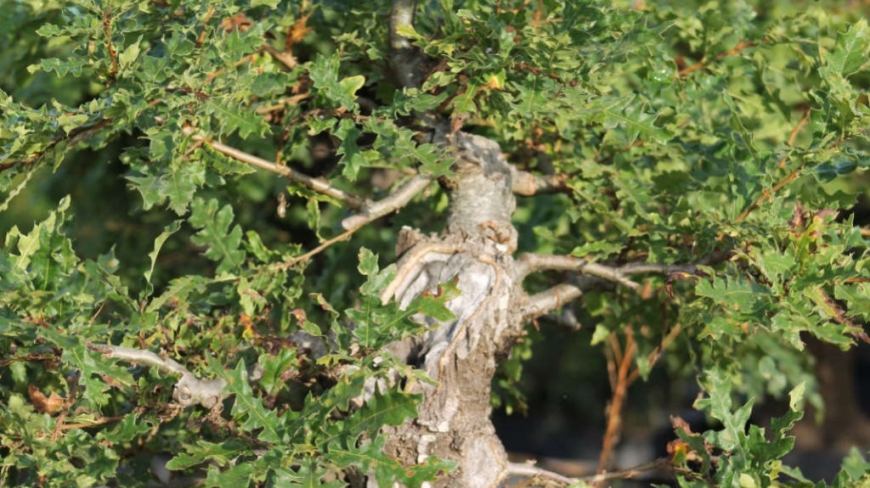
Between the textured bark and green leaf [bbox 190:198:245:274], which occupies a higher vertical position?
green leaf [bbox 190:198:245:274]

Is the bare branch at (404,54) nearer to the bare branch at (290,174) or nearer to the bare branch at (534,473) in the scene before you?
the bare branch at (290,174)

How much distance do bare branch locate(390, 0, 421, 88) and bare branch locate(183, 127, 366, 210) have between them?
25 cm

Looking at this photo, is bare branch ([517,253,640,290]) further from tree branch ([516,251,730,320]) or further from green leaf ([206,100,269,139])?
green leaf ([206,100,269,139])

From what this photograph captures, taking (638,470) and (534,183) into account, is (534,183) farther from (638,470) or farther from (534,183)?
(638,470)

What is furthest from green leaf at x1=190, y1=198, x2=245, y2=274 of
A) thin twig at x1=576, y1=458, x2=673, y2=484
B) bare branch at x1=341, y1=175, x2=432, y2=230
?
thin twig at x1=576, y1=458, x2=673, y2=484

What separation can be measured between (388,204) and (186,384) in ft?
1.86

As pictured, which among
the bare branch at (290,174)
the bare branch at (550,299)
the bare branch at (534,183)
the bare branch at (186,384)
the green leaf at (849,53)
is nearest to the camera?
the bare branch at (186,384)

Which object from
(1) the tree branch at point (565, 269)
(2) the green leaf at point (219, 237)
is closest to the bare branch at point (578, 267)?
(1) the tree branch at point (565, 269)

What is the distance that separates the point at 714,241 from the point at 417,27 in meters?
0.72

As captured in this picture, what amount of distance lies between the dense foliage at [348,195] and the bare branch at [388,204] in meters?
0.07

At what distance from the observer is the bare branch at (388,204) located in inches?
83.7

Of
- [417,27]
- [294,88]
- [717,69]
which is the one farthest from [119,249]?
[717,69]

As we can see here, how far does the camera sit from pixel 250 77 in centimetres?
182

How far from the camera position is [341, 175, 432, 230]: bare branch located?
213cm
